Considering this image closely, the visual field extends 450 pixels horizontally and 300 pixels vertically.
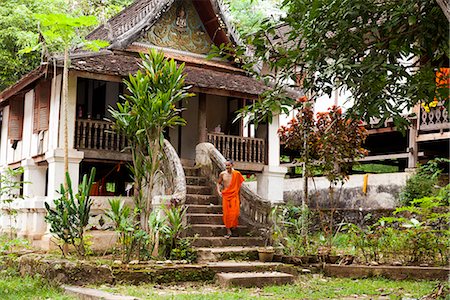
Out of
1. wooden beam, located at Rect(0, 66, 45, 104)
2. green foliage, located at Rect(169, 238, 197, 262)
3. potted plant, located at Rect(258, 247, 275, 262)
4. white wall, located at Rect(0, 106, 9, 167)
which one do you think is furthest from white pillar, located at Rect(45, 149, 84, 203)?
white wall, located at Rect(0, 106, 9, 167)

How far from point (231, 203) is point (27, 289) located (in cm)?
472

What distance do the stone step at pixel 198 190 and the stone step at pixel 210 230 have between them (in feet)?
4.24

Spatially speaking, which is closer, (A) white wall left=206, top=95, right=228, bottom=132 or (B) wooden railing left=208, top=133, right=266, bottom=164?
(B) wooden railing left=208, top=133, right=266, bottom=164

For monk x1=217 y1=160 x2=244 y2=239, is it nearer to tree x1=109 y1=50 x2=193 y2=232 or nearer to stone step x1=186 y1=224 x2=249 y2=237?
stone step x1=186 y1=224 x2=249 y2=237

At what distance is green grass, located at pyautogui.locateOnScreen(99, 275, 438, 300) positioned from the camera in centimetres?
850

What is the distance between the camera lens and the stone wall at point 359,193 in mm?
16281

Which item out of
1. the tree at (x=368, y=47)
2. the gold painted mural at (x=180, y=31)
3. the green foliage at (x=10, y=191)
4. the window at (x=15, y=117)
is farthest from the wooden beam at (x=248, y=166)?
the tree at (x=368, y=47)

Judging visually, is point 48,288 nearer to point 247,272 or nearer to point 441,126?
point 247,272

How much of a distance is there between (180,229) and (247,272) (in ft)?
4.44

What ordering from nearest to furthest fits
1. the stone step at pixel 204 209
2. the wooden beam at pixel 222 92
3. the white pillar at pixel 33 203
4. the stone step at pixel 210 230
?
the stone step at pixel 210 230, the stone step at pixel 204 209, the white pillar at pixel 33 203, the wooden beam at pixel 222 92

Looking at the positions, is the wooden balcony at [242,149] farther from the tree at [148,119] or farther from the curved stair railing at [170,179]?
the tree at [148,119]

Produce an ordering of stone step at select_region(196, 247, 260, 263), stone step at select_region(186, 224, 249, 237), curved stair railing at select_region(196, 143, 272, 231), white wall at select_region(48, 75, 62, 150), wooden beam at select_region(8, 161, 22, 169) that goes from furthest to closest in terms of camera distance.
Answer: wooden beam at select_region(8, 161, 22, 169), white wall at select_region(48, 75, 62, 150), curved stair railing at select_region(196, 143, 272, 231), stone step at select_region(186, 224, 249, 237), stone step at select_region(196, 247, 260, 263)

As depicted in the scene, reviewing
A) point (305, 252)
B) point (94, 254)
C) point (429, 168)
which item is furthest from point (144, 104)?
point (429, 168)

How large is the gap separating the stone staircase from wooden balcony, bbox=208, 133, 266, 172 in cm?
141
